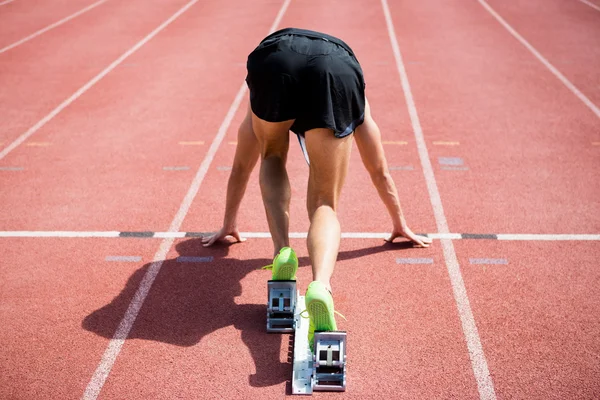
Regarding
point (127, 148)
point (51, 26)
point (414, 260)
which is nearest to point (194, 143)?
point (127, 148)

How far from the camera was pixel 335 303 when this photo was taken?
4496 millimetres

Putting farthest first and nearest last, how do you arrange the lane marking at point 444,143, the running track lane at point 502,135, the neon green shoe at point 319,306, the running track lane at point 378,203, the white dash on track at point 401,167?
the lane marking at point 444,143, the white dash on track at point 401,167, the running track lane at point 502,135, the running track lane at point 378,203, the neon green shoe at point 319,306

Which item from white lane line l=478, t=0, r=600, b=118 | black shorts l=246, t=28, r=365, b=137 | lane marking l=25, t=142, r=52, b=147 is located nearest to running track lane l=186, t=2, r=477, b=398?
black shorts l=246, t=28, r=365, b=137

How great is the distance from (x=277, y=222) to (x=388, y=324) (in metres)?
0.97

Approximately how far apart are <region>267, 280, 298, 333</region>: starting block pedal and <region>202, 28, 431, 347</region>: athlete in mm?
93

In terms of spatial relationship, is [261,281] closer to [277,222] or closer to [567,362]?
[277,222]

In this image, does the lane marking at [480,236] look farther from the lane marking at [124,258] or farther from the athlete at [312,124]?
the lane marking at [124,258]

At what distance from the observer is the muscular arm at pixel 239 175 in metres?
4.60

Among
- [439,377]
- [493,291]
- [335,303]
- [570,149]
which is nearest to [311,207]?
[335,303]

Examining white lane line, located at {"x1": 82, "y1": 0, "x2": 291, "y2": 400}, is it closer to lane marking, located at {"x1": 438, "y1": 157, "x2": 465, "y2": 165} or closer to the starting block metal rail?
the starting block metal rail

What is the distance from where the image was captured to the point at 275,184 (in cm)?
405

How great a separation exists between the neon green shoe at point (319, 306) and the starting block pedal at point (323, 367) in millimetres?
47

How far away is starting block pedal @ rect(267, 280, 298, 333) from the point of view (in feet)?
13.4

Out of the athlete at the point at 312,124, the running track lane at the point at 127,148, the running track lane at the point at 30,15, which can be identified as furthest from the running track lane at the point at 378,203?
the running track lane at the point at 30,15
